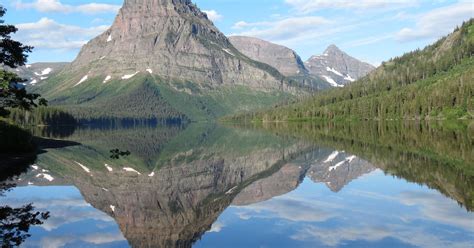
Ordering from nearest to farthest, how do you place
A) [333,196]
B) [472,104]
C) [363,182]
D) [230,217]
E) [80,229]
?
[80,229], [230,217], [333,196], [363,182], [472,104]

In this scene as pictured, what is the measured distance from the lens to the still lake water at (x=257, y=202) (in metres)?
25.0

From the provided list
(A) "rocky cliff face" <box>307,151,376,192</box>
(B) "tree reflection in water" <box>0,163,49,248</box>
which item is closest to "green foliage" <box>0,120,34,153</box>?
(B) "tree reflection in water" <box>0,163,49,248</box>

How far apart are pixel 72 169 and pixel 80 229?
3401 cm

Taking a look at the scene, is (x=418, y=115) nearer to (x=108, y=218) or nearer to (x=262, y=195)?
(x=262, y=195)

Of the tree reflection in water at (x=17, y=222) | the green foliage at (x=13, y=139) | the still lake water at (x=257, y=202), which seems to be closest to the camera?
the tree reflection in water at (x=17, y=222)

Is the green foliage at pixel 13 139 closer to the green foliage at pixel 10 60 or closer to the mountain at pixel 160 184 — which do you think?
the mountain at pixel 160 184

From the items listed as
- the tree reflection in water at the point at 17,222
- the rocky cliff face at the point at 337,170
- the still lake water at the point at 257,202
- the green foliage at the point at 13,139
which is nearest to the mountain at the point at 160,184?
the still lake water at the point at 257,202

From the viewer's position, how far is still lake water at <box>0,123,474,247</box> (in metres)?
25.0

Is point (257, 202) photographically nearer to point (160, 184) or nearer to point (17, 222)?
point (160, 184)

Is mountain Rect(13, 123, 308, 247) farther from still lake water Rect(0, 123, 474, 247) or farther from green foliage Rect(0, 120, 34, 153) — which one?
green foliage Rect(0, 120, 34, 153)

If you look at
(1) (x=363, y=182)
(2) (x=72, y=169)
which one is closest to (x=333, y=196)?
(1) (x=363, y=182)

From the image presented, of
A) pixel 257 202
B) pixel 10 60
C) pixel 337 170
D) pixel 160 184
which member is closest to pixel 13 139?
pixel 10 60

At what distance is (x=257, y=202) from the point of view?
117 ft

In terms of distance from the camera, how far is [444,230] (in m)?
25.0
